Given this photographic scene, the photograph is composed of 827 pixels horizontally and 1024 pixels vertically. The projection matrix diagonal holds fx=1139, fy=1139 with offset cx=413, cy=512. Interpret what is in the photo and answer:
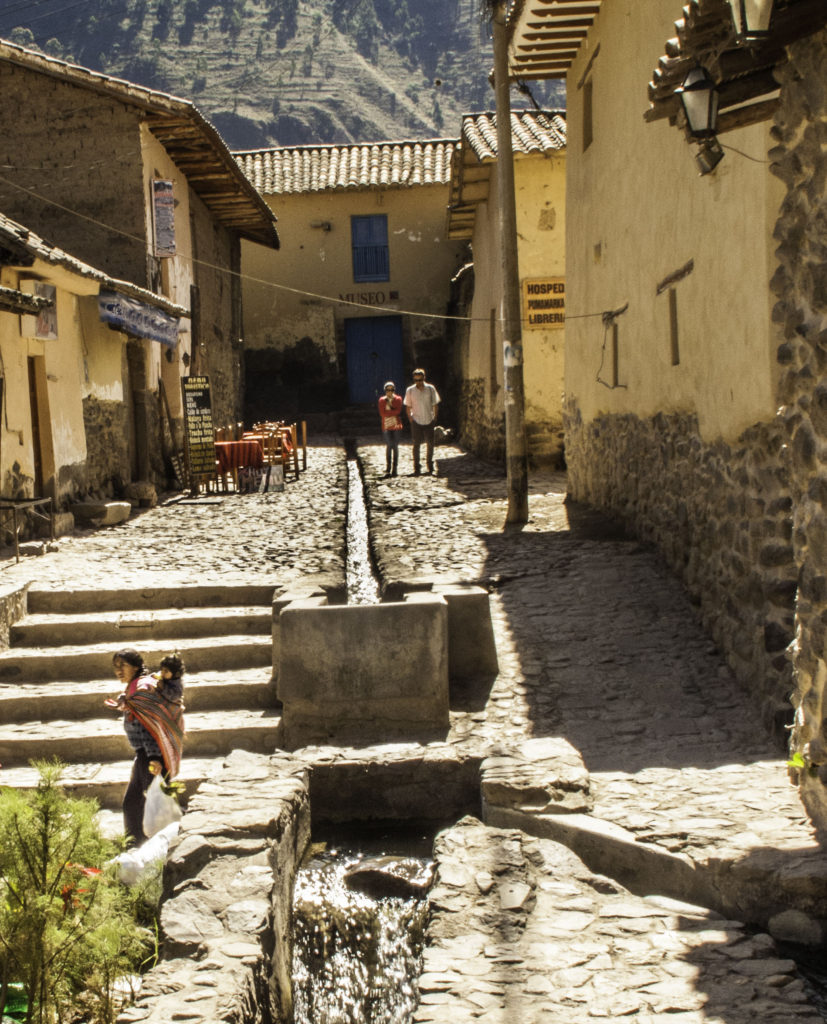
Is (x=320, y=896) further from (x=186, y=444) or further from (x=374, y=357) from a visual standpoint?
(x=374, y=357)

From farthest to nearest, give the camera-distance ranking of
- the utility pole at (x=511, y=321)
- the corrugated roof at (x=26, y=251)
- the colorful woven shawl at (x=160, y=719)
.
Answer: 1. the utility pole at (x=511, y=321)
2. the corrugated roof at (x=26, y=251)
3. the colorful woven shawl at (x=160, y=719)

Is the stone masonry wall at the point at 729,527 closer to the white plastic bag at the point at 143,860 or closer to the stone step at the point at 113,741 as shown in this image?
the stone step at the point at 113,741

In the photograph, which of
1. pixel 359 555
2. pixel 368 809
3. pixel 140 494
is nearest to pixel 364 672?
pixel 368 809

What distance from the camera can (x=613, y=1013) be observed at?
372 centimetres

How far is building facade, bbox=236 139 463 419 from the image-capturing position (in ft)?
100

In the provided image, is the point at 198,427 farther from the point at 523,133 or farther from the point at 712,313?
the point at 712,313

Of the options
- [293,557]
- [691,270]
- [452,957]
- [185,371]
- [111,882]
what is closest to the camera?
[452,957]

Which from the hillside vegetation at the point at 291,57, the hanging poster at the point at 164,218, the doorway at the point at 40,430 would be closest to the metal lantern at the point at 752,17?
the doorway at the point at 40,430

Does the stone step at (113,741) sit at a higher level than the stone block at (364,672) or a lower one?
lower

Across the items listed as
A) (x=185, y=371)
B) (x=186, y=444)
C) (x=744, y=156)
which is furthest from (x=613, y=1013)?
(x=185, y=371)

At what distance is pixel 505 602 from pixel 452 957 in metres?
5.34

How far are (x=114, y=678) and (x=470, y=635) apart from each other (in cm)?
268

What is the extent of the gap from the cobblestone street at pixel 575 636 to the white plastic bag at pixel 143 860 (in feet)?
6.12

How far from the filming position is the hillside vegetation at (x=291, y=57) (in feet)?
217
